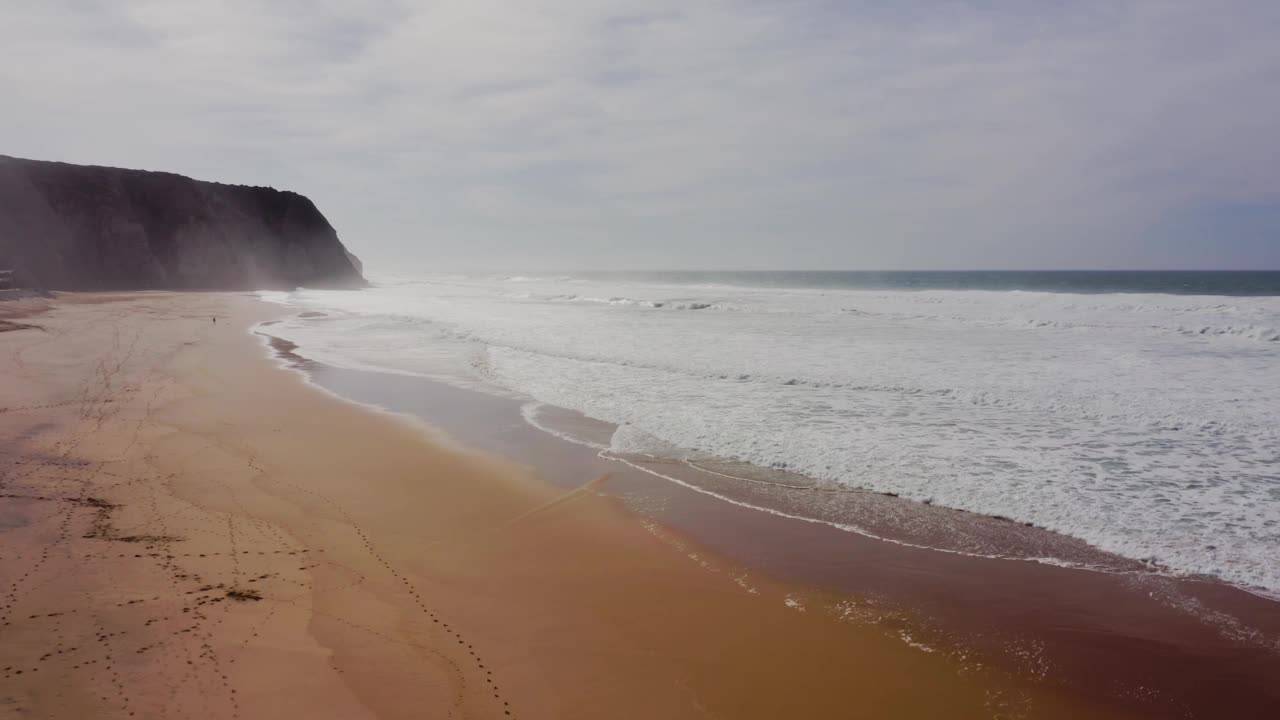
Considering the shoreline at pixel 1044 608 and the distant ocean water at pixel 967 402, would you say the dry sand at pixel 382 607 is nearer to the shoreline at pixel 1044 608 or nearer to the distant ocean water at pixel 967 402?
the shoreline at pixel 1044 608

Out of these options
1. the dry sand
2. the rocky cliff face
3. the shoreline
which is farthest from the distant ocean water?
the rocky cliff face

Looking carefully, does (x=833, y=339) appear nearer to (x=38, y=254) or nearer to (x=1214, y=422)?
(x=1214, y=422)

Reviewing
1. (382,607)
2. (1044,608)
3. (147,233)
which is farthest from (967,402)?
(147,233)

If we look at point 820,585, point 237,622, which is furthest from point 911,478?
point 237,622

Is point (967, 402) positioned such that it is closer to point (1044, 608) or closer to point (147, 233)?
point (1044, 608)

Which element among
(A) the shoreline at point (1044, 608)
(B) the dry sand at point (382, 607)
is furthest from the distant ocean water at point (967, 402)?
(B) the dry sand at point (382, 607)

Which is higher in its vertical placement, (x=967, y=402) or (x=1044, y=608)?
(x=967, y=402)
